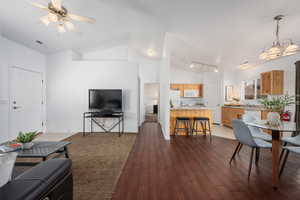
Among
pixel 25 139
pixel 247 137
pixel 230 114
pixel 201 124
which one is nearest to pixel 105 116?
pixel 25 139

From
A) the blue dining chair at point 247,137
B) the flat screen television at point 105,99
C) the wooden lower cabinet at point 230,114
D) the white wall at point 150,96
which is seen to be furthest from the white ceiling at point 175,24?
the white wall at point 150,96

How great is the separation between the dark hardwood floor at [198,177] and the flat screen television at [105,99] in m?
2.03

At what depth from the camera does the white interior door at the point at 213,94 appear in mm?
Answer: 6737

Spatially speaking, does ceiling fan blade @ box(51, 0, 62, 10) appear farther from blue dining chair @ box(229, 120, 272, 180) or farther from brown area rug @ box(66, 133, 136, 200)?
blue dining chair @ box(229, 120, 272, 180)

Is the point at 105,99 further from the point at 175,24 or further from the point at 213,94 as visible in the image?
the point at 213,94

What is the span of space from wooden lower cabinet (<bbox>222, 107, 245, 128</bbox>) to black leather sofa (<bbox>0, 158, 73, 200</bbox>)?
5663 mm

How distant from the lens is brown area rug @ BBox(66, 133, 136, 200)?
184 cm

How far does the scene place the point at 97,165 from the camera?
2.56m

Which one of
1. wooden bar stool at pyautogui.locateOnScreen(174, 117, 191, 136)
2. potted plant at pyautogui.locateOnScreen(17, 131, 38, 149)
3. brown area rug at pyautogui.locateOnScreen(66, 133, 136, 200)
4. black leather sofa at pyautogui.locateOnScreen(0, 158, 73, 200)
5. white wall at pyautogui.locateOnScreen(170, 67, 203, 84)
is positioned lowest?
brown area rug at pyautogui.locateOnScreen(66, 133, 136, 200)

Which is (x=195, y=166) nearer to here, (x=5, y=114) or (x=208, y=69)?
(x=5, y=114)

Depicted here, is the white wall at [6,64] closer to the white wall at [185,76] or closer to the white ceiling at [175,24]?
the white ceiling at [175,24]

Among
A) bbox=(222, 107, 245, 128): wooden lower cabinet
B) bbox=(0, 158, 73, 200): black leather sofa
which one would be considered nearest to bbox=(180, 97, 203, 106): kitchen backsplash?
bbox=(222, 107, 245, 128): wooden lower cabinet

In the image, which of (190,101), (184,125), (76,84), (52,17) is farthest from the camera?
(190,101)

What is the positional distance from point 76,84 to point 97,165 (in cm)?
356
